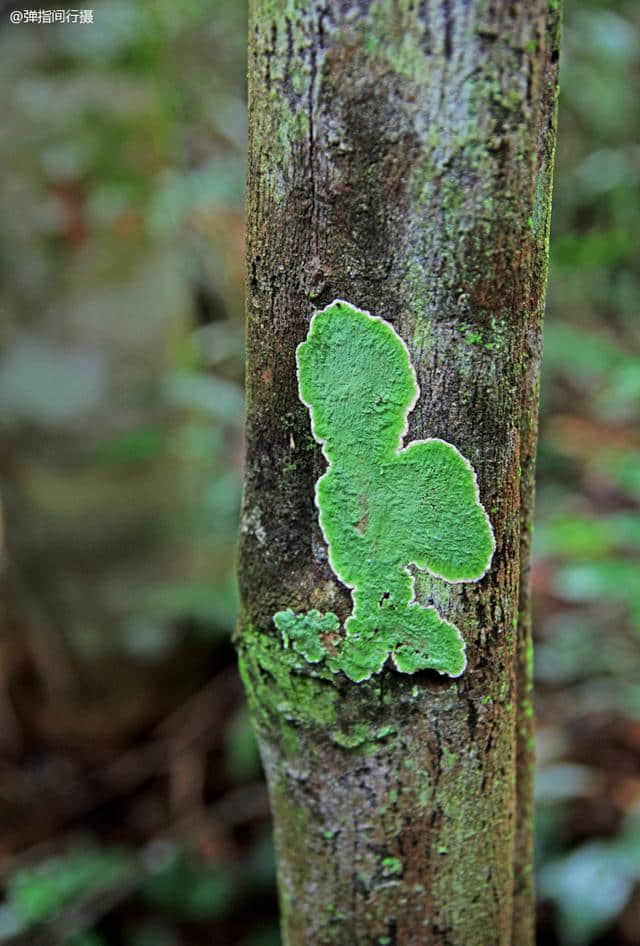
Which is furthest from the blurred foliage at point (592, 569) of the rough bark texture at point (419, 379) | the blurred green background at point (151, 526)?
the rough bark texture at point (419, 379)

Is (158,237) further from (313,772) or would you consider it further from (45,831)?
(313,772)

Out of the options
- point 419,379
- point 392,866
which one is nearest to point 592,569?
point 392,866

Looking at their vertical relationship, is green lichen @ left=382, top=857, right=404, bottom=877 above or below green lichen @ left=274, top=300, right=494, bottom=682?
below

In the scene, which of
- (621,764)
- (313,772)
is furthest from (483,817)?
(621,764)

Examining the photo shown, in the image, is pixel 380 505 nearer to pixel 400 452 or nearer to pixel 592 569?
pixel 400 452

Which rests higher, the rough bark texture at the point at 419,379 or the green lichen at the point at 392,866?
the rough bark texture at the point at 419,379

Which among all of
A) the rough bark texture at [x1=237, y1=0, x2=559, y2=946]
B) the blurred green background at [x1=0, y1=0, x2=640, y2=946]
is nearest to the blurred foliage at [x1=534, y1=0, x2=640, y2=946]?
the blurred green background at [x1=0, y1=0, x2=640, y2=946]

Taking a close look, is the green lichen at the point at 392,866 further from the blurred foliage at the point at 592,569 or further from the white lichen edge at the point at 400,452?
the blurred foliage at the point at 592,569

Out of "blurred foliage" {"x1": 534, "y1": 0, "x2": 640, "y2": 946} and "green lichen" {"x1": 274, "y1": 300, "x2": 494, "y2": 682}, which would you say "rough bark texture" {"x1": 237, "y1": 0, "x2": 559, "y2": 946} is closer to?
"green lichen" {"x1": 274, "y1": 300, "x2": 494, "y2": 682}
